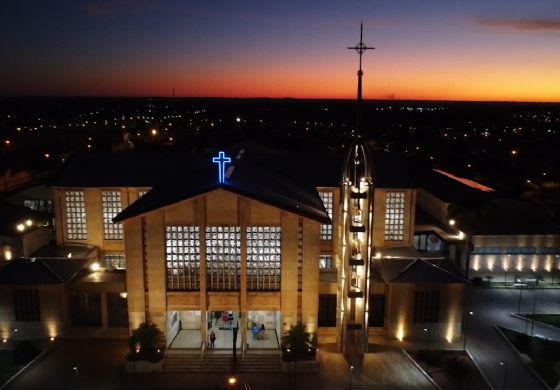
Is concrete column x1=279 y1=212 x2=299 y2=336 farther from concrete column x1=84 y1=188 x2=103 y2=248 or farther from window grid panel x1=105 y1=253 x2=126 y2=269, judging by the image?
concrete column x1=84 y1=188 x2=103 y2=248

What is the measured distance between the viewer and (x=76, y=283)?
137 ft

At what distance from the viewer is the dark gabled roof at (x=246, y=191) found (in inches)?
1476

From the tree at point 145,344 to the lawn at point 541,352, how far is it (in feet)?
89.6

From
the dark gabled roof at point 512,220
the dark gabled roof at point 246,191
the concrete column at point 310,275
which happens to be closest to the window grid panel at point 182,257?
the dark gabled roof at point 246,191

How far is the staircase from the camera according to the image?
121 feet

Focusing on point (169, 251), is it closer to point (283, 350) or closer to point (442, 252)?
point (283, 350)

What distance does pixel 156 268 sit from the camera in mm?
38406

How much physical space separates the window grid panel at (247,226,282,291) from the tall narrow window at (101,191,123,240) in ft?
68.2

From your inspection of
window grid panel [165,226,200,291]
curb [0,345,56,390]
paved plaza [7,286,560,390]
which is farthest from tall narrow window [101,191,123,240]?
window grid panel [165,226,200,291]

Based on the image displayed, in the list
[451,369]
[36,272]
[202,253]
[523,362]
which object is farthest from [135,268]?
[523,362]

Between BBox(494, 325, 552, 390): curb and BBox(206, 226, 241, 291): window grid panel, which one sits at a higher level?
BBox(206, 226, 241, 291): window grid panel

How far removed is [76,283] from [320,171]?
85.8ft

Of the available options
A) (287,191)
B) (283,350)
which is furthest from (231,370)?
(287,191)

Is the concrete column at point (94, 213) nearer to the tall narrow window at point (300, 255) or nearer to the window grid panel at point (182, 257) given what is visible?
the window grid panel at point (182, 257)
